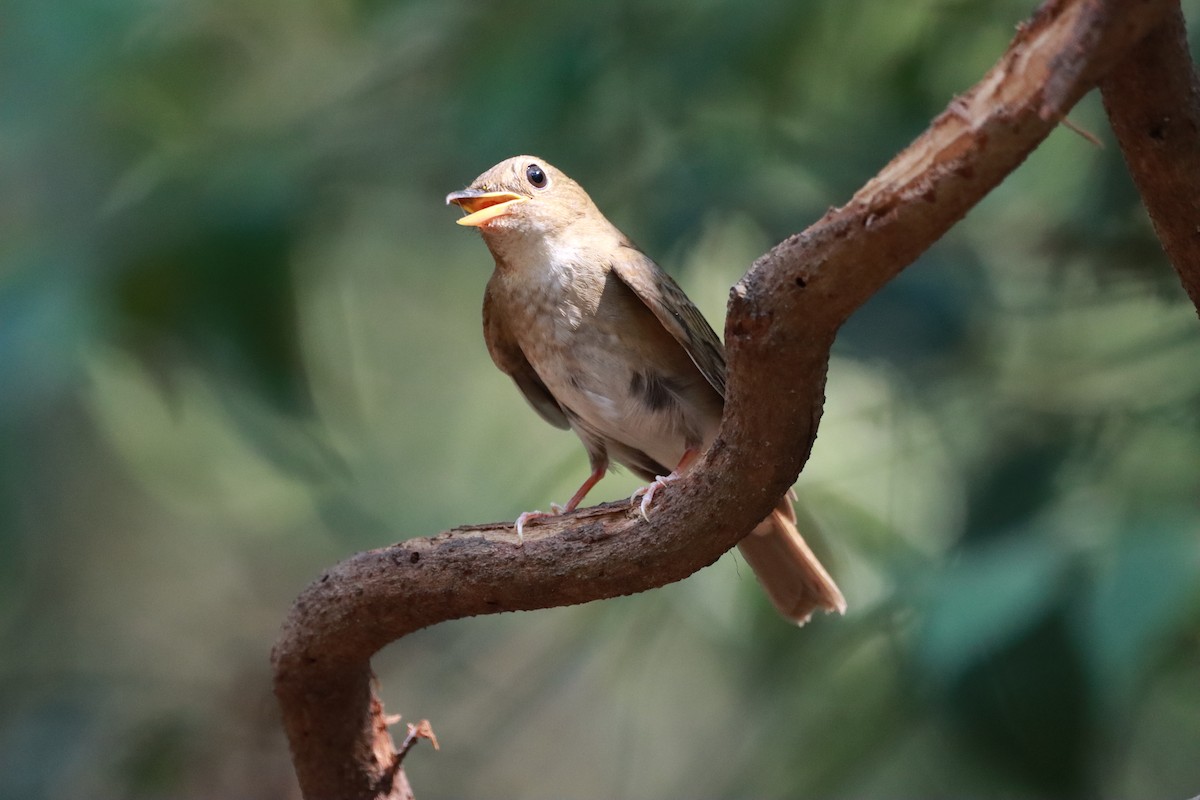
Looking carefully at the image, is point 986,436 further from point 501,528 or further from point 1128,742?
point 501,528

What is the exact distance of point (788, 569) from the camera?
11.5ft

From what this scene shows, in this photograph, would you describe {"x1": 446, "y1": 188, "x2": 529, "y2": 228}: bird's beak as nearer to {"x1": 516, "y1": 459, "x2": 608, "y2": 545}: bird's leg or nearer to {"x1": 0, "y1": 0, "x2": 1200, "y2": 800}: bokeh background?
{"x1": 516, "y1": 459, "x2": 608, "y2": 545}: bird's leg

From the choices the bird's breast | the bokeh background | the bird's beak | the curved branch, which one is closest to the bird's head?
the bird's beak

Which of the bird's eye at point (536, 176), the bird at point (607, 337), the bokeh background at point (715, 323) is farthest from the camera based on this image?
the bokeh background at point (715, 323)

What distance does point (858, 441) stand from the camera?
525 cm

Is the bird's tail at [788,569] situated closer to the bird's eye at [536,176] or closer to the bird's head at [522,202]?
the bird's head at [522,202]

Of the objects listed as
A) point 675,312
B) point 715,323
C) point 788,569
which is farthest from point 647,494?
point 715,323

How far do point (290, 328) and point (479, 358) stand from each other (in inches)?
83.1

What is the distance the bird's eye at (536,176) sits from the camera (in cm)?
364

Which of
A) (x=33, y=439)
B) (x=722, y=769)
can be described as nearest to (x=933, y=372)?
(x=722, y=769)

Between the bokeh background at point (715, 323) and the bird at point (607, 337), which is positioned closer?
the bird at point (607, 337)

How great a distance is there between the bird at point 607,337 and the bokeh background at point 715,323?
0.61 m

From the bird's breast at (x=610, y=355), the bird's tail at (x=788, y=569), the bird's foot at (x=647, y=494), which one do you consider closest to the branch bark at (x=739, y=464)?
the bird's foot at (x=647, y=494)

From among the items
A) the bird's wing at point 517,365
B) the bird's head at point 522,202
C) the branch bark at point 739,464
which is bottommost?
the branch bark at point 739,464
